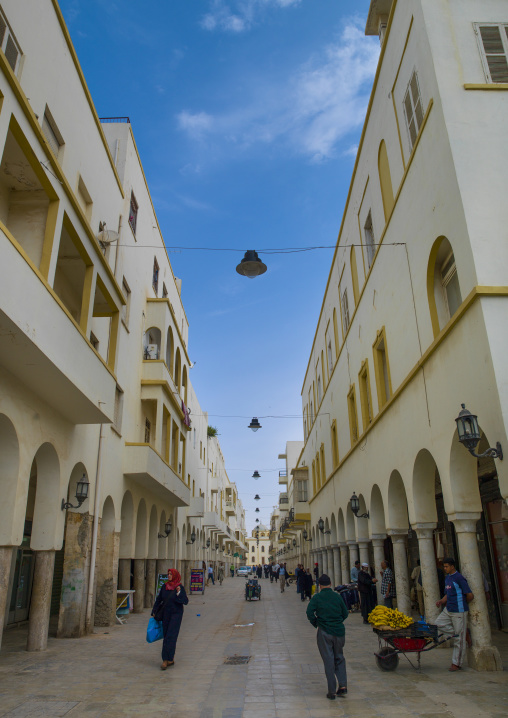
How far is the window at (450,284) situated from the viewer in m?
9.01

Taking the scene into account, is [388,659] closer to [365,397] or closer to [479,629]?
[479,629]

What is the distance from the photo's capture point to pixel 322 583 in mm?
7297

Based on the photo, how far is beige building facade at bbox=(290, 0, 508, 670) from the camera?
7652mm

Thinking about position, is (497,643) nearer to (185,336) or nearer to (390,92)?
A: (390,92)

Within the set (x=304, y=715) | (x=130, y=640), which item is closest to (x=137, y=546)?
(x=130, y=640)

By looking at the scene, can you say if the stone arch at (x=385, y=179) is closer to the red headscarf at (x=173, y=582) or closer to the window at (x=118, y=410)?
the red headscarf at (x=173, y=582)

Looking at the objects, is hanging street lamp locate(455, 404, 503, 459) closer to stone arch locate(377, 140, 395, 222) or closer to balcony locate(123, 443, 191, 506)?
stone arch locate(377, 140, 395, 222)

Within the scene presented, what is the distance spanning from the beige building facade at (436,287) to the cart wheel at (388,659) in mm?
1107

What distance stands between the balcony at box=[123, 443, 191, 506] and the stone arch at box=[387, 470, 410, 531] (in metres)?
7.17

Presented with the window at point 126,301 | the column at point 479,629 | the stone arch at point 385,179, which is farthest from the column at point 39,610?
the stone arch at point 385,179

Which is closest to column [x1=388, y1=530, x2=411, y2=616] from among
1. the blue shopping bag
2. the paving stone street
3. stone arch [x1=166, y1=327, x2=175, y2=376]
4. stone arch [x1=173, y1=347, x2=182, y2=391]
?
the paving stone street

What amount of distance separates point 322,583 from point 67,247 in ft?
24.9

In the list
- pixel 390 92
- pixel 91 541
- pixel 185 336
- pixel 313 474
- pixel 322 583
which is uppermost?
pixel 185 336

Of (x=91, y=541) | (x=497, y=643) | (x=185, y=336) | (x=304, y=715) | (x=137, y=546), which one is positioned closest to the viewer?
(x=304, y=715)
